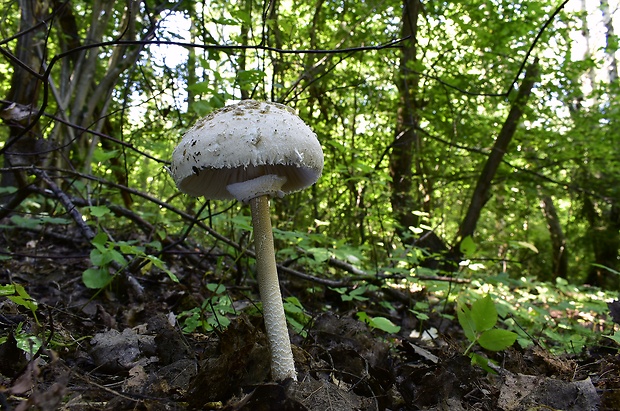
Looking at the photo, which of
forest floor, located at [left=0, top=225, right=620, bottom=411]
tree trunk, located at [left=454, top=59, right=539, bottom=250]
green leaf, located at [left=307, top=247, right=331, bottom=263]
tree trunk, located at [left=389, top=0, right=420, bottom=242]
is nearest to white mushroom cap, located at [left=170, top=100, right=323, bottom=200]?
forest floor, located at [left=0, top=225, right=620, bottom=411]

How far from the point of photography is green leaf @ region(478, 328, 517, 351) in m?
2.16

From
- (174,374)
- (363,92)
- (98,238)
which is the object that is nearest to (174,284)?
(98,238)

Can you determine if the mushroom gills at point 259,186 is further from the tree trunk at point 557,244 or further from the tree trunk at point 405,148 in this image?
the tree trunk at point 557,244

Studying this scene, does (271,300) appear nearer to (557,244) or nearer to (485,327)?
(485,327)

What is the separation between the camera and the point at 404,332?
394 cm

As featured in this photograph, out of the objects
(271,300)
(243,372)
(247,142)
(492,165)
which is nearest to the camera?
(247,142)

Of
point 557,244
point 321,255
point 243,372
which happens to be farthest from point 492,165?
point 243,372

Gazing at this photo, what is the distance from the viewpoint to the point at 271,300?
2.09 metres

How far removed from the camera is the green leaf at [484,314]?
2.21m

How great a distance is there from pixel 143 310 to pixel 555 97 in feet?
27.6

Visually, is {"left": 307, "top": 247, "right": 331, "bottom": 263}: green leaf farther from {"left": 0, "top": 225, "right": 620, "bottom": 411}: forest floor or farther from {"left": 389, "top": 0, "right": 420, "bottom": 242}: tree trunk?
{"left": 389, "top": 0, "right": 420, "bottom": 242}: tree trunk

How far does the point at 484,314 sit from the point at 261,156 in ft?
4.95

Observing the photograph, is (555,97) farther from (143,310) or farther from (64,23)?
(64,23)

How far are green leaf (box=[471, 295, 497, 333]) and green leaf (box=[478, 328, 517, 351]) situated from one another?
0.12ft
